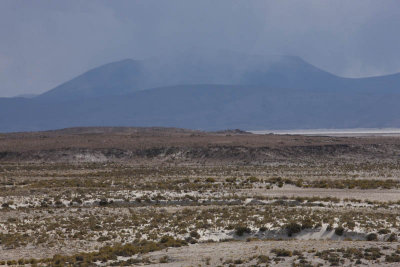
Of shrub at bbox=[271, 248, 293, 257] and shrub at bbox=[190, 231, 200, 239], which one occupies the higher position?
shrub at bbox=[271, 248, 293, 257]

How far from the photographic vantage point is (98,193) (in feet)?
121

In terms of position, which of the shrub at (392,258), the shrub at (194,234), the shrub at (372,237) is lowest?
the shrub at (194,234)

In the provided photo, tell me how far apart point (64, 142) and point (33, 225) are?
62.3 meters

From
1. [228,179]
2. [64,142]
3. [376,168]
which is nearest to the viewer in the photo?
[228,179]

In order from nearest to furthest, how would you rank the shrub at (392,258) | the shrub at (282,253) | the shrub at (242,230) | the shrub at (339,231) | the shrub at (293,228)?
1. the shrub at (392,258)
2. the shrub at (282,253)
3. the shrub at (339,231)
4. the shrub at (293,228)
5. the shrub at (242,230)

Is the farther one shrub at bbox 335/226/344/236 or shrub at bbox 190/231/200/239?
shrub at bbox 190/231/200/239

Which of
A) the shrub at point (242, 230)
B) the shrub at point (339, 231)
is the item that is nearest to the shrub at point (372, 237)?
the shrub at point (339, 231)

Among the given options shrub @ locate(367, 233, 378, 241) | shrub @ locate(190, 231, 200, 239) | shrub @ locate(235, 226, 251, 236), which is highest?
shrub @ locate(367, 233, 378, 241)

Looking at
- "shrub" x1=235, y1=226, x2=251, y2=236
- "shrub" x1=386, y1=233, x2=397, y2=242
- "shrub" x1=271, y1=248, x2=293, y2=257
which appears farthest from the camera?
"shrub" x1=235, y1=226, x2=251, y2=236

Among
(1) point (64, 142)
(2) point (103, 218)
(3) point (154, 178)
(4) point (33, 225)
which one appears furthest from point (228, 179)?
(1) point (64, 142)

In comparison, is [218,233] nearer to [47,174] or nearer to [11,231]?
[11,231]

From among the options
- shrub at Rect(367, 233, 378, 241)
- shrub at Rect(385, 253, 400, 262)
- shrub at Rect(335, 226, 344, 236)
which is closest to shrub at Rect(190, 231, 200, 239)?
shrub at Rect(335, 226, 344, 236)

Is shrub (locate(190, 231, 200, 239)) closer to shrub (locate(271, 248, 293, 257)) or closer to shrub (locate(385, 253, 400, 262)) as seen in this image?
shrub (locate(271, 248, 293, 257))

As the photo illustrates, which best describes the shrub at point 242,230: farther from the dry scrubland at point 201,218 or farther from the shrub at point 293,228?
the shrub at point 293,228
